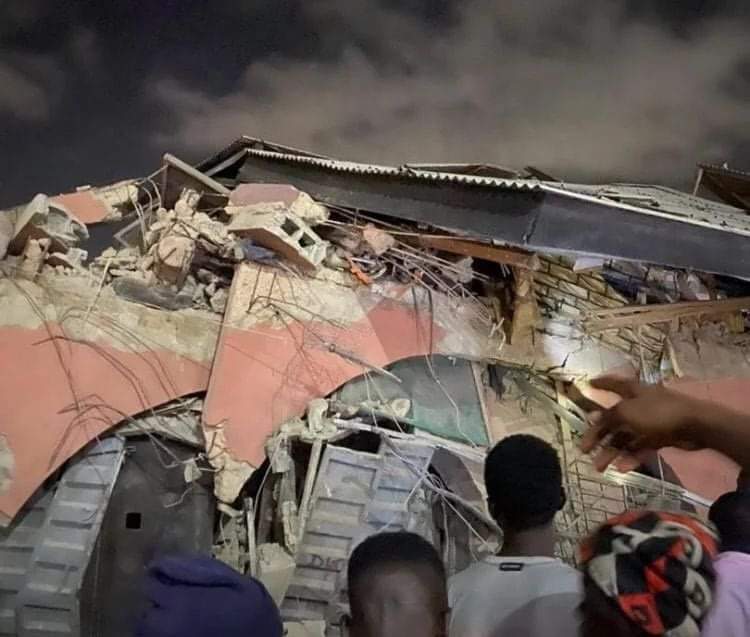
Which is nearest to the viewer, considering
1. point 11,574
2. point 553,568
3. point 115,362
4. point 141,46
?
point 553,568

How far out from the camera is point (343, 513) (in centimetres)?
484

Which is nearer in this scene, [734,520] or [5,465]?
[734,520]

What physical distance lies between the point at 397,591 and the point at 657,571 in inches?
29.3

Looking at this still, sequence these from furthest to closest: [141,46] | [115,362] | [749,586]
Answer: [141,46] < [115,362] < [749,586]

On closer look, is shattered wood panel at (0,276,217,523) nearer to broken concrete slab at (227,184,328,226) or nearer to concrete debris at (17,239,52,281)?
concrete debris at (17,239,52,281)

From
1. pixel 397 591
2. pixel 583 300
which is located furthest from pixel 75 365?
pixel 583 300

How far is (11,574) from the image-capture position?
4.39 m

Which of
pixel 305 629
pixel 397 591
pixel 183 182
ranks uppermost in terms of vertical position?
pixel 183 182

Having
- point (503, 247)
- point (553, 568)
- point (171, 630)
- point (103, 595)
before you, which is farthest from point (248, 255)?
point (171, 630)

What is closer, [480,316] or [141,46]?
[480,316]

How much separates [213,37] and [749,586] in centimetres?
776

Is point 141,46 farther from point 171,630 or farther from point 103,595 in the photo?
point 171,630

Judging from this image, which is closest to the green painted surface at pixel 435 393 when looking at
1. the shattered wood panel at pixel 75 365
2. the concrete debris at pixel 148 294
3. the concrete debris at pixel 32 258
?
the shattered wood panel at pixel 75 365

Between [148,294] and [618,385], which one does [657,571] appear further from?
[148,294]
